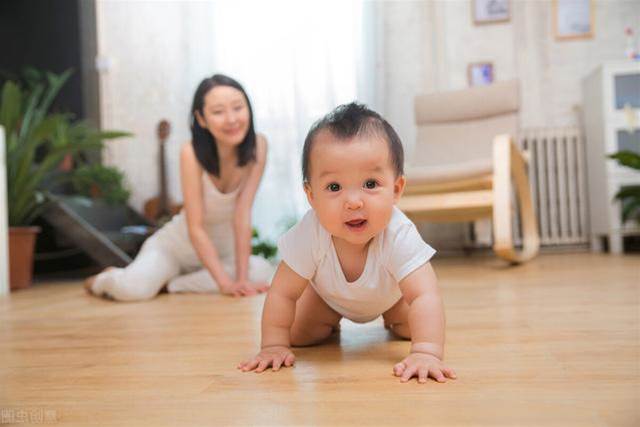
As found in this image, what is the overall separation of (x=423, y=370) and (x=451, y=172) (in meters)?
1.81

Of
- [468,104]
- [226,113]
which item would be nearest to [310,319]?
[226,113]

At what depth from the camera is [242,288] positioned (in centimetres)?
191

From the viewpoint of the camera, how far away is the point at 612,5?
11.4ft

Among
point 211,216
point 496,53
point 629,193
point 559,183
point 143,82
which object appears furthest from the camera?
point 143,82

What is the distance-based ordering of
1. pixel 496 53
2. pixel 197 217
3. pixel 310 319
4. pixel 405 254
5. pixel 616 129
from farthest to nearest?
1. pixel 496 53
2. pixel 616 129
3. pixel 197 217
4. pixel 310 319
5. pixel 405 254

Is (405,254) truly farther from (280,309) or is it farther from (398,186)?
(280,309)

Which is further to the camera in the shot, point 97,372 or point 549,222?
point 549,222

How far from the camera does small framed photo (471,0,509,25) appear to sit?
3.56 metres

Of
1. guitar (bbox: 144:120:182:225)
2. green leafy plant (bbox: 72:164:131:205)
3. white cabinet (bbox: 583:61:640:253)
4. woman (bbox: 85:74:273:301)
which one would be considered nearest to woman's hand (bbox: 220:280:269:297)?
woman (bbox: 85:74:273:301)

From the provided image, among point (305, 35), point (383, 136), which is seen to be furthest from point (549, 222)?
point (383, 136)

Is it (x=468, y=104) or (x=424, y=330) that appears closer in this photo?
(x=424, y=330)

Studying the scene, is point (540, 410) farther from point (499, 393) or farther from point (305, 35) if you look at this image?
point (305, 35)

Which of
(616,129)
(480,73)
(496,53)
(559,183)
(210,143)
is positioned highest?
(496,53)

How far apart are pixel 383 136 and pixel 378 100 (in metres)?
2.79
